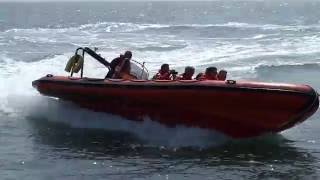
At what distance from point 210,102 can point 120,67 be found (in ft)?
7.60

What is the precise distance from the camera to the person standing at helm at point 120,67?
12.6 meters

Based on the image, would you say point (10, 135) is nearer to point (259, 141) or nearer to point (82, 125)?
point (82, 125)

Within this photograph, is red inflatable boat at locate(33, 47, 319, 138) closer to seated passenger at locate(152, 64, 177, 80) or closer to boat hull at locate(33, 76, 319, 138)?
boat hull at locate(33, 76, 319, 138)

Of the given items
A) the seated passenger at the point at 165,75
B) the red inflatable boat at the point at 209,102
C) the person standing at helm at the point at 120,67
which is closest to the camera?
the red inflatable boat at the point at 209,102

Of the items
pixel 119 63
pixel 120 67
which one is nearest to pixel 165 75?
pixel 120 67

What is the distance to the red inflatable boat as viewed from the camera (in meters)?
10.7

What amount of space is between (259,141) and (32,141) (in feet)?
13.1

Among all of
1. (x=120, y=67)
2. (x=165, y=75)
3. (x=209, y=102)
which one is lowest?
(x=209, y=102)

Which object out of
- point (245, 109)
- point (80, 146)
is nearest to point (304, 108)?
point (245, 109)

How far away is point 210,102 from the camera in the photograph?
36.3 ft

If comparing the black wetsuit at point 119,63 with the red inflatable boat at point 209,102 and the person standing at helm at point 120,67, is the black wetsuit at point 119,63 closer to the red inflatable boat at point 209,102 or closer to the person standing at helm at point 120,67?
the person standing at helm at point 120,67

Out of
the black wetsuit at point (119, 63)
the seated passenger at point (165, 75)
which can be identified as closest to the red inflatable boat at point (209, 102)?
the seated passenger at point (165, 75)

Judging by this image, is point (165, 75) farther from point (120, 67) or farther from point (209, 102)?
point (209, 102)

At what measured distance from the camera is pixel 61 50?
2653 centimetres
